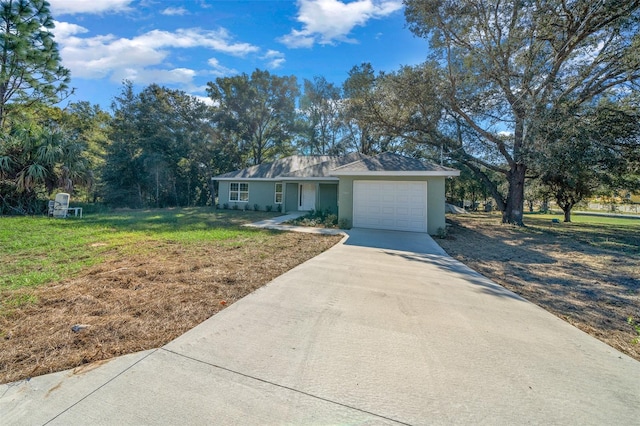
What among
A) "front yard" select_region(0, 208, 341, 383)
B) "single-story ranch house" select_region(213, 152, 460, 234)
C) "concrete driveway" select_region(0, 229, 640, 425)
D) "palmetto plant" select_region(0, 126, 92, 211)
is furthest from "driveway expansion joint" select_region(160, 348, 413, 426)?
"palmetto plant" select_region(0, 126, 92, 211)

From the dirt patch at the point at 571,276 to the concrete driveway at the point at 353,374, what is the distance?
0.54 meters

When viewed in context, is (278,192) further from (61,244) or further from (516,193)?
(516,193)

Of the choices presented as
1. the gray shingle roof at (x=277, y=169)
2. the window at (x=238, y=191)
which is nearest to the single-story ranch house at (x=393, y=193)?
the gray shingle roof at (x=277, y=169)

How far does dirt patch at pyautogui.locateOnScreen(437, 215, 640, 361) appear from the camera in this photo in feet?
11.7

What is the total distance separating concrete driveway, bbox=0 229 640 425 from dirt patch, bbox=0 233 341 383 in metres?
0.27

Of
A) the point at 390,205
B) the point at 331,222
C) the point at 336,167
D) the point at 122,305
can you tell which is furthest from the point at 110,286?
the point at 336,167

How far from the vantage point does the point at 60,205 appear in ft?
39.6

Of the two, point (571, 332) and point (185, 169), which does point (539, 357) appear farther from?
point (185, 169)

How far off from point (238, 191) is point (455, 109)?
47.8 ft

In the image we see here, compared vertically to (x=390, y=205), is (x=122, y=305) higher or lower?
lower

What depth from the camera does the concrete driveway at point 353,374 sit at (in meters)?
1.78

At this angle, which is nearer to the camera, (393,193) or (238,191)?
(393,193)

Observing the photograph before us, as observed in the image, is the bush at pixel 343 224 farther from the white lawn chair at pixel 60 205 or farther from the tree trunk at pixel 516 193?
the white lawn chair at pixel 60 205

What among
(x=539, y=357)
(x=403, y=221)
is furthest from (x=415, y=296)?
(x=403, y=221)
